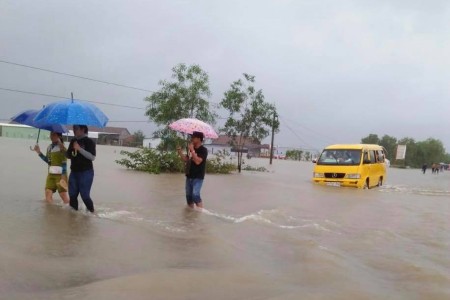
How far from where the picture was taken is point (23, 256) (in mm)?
4512

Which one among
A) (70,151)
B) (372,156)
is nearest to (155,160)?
(372,156)

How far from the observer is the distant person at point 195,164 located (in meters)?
7.63

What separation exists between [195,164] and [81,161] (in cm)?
190

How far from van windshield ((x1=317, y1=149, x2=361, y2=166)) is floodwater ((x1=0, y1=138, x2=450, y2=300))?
6.26m

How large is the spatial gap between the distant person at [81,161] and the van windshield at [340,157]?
11218 mm

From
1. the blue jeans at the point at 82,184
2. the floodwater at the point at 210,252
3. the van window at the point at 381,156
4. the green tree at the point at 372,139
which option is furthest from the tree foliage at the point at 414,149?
the blue jeans at the point at 82,184

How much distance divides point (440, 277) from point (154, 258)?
10.1ft

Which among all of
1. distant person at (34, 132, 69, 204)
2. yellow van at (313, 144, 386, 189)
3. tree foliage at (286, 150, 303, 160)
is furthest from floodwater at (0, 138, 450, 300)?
tree foliage at (286, 150, 303, 160)

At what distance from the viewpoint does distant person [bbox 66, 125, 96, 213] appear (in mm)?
6609

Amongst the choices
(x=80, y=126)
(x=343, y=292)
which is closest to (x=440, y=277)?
(x=343, y=292)

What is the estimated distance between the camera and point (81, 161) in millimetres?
6758

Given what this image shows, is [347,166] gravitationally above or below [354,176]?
above

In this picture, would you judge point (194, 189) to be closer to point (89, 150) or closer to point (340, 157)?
point (89, 150)

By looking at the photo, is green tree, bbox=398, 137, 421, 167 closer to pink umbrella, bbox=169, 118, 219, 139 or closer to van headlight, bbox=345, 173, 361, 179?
van headlight, bbox=345, 173, 361, 179
